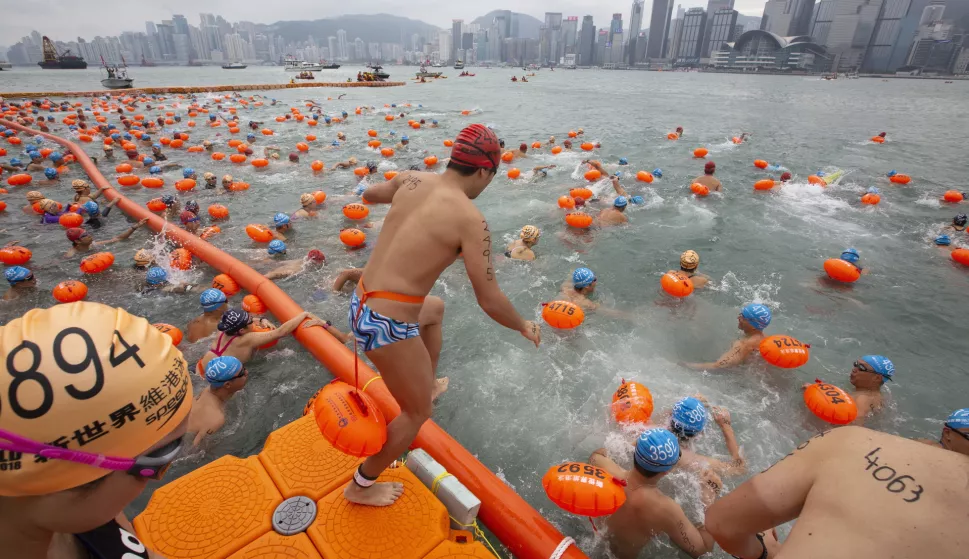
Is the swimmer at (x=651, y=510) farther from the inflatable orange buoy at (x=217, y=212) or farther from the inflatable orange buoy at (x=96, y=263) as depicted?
the inflatable orange buoy at (x=217, y=212)

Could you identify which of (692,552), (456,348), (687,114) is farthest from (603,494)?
(687,114)

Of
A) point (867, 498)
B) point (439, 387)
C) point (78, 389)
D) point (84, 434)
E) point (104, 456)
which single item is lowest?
point (439, 387)

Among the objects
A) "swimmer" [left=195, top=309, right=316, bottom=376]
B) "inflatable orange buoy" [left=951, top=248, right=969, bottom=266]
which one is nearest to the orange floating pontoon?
"swimmer" [left=195, top=309, right=316, bottom=376]

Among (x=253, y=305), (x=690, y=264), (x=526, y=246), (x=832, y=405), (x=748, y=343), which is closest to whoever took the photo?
(x=832, y=405)

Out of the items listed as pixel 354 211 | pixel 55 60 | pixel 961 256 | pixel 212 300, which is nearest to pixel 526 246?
pixel 354 211

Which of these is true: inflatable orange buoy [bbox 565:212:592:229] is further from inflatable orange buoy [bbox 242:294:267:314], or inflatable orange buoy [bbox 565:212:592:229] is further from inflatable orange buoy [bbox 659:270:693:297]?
inflatable orange buoy [bbox 242:294:267:314]

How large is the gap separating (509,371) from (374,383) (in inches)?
91.0

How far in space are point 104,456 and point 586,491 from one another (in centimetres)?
304

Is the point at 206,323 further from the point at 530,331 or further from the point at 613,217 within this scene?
the point at 613,217

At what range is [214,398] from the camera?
16.0 feet

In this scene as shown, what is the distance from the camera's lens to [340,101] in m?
40.7

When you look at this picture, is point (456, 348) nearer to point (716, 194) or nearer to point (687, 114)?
point (716, 194)

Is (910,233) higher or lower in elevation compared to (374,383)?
lower

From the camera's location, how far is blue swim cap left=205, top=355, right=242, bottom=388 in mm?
4781
